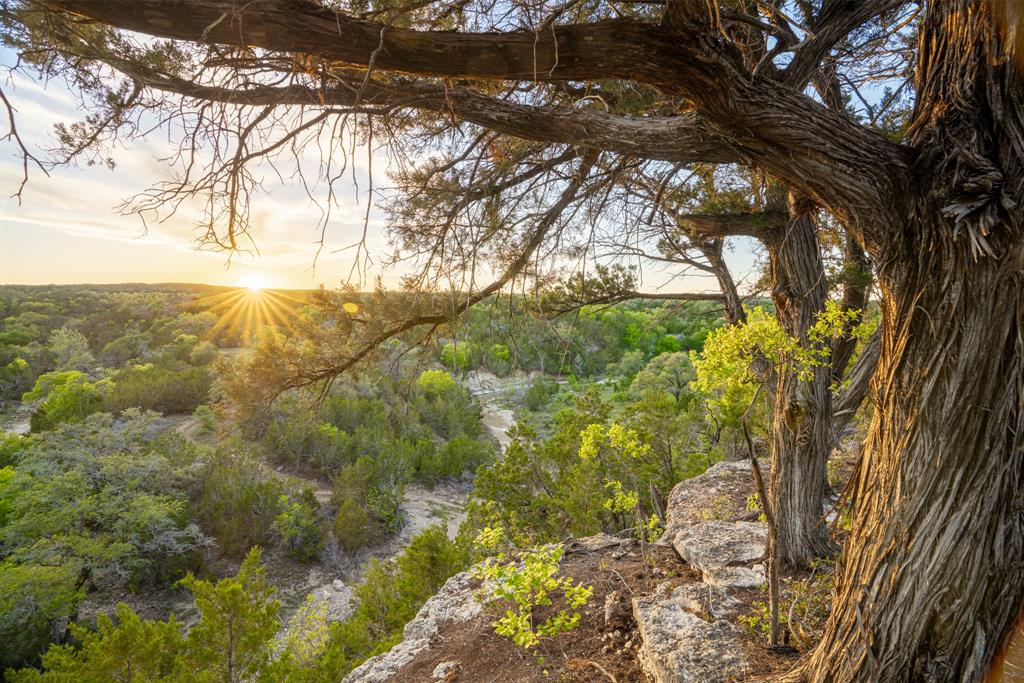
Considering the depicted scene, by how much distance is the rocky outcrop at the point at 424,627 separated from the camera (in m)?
3.12

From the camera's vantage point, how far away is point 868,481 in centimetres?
147

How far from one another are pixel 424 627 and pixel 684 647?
2.28 meters

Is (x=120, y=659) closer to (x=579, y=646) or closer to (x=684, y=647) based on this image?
(x=579, y=646)

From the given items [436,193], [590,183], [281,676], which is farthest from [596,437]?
[281,676]

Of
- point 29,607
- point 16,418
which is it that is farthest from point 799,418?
point 16,418

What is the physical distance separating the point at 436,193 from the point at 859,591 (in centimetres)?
262

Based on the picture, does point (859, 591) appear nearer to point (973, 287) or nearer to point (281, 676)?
point (973, 287)

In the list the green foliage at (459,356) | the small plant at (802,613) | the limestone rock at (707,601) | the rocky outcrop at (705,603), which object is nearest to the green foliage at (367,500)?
the rocky outcrop at (705,603)

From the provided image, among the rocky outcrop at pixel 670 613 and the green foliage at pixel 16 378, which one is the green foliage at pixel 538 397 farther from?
the green foliage at pixel 16 378

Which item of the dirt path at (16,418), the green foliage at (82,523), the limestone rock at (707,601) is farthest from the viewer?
the dirt path at (16,418)

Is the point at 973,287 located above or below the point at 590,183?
below

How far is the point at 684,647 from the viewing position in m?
2.14

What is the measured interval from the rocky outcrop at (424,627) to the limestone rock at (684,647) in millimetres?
1070

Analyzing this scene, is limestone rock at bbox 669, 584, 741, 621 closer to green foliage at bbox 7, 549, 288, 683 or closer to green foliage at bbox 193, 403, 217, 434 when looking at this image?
green foliage at bbox 7, 549, 288, 683
